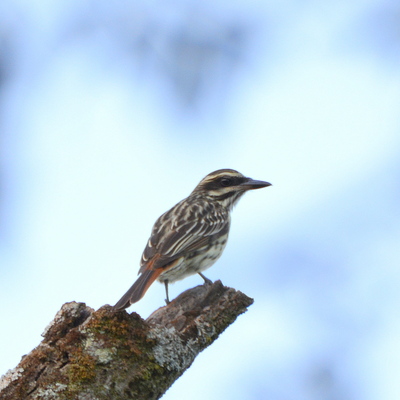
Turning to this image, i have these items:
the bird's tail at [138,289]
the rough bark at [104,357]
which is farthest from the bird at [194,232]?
the rough bark at [104,357]

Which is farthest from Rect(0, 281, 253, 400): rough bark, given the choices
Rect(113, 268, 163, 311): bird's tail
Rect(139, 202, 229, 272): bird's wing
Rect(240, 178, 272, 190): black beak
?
Rect(240, 178, 272, 190): black beak

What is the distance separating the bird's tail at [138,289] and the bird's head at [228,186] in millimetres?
2511

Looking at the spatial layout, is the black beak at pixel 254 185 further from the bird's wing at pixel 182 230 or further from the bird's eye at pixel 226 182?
the bird's wing at pixel 182 230

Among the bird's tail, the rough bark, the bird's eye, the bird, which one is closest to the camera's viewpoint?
the rough bark

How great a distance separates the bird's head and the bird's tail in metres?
2.51

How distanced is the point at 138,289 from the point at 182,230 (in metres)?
1.74

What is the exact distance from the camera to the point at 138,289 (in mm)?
5625

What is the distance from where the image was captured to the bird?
6602 mm

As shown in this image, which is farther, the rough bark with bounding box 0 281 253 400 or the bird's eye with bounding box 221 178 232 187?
the bird's eye with bounding box 221 178 232 187

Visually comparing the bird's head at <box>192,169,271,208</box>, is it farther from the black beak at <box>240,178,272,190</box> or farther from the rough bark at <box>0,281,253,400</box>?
the rough bark at <box>0,281,253,400</box>

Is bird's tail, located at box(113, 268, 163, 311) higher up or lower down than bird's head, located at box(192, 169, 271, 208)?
lower down

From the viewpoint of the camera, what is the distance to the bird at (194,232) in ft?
21.7

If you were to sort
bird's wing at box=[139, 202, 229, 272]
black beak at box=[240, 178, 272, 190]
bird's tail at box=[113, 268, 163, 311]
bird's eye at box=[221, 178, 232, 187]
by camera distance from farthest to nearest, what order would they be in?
bird's eye at box=[221, 178, 232, 187] → black beak at box=[240, 178, 272, 190] → bird's wing at box=[139, 202, 229, 272] → bird's tail at box=[113, 268, 163, 311]

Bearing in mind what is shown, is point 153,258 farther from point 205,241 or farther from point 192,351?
point 192,351
